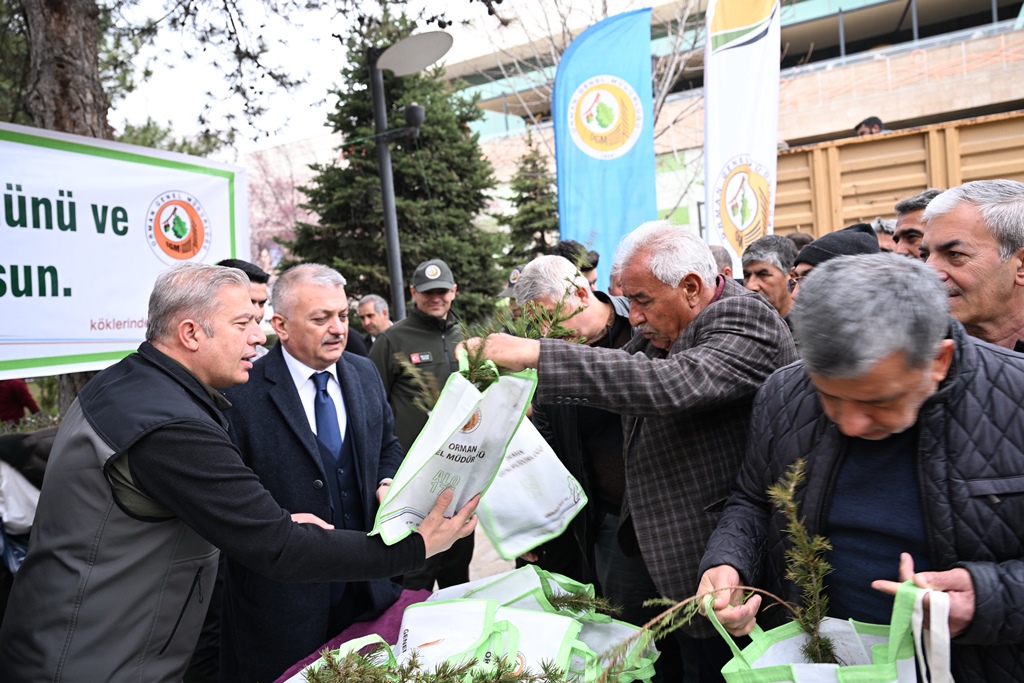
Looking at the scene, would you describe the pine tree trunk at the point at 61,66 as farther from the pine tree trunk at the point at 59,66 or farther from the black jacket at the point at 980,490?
the black jacket at the point at 980,490

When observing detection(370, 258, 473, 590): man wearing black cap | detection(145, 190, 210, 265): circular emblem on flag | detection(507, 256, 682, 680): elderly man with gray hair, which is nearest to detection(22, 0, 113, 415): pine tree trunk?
detection(145, 190, 210, 265): circular emblem on flag

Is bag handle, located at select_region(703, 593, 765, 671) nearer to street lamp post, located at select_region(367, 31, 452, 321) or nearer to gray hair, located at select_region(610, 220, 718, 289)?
gray hair, located at select_region(610, 220, 718, 289)

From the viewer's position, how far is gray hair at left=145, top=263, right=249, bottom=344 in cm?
209

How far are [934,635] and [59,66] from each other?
5024mm

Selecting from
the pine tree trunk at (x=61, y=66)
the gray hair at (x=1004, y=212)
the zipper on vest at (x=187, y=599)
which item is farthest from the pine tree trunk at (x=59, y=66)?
the gray hair at (x=1004, y=212)

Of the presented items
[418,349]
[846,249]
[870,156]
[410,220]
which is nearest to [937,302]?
[846,249]

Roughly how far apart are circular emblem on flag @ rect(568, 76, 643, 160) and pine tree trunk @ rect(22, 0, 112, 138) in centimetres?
370

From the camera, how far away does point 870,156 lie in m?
8.21

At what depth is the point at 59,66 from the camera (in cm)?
426

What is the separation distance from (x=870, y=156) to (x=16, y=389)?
8.75 m

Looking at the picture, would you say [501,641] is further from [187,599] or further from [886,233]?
[886,233]

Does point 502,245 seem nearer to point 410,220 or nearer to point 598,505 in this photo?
point 410,220

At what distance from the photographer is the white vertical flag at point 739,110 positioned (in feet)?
20.0

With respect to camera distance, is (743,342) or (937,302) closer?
(937,302)
